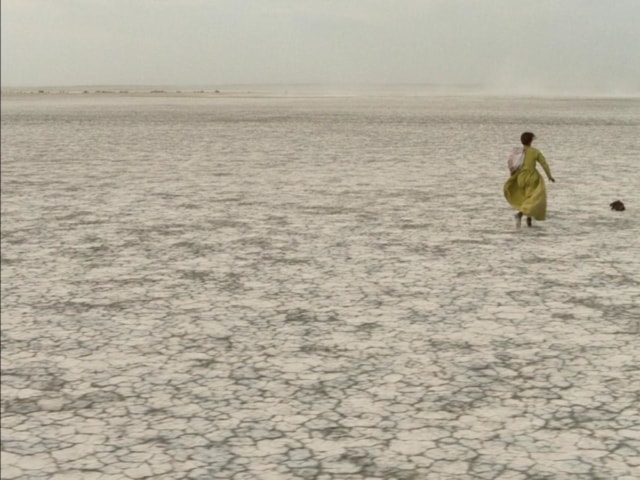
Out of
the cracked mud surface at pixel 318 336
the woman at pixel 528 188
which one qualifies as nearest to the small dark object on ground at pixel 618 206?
the cracked mud surface at pixel 318 336

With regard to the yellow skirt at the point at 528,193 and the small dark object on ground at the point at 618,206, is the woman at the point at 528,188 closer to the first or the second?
the yellow skirt at the point at 528,193

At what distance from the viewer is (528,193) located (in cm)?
1010

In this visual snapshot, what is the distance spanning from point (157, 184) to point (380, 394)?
35.4ft

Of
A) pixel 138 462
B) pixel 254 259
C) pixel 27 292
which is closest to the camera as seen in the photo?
pixel 138 462

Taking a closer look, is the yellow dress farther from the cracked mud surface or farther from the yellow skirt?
the cracked mud surface

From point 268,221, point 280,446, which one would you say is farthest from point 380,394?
point 268,221

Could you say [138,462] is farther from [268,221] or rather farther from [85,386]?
[268,221]

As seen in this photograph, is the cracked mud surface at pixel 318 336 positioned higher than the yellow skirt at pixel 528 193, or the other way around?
the yellow skirt at pixel 528 193

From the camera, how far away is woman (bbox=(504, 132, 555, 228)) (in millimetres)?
9938

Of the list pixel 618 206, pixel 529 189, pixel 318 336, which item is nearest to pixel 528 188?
pixel 529 189

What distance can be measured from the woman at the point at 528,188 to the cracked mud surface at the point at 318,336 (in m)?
0.29

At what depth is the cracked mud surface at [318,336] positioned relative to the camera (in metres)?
4.09

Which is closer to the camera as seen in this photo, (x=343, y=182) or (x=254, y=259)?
(x=254, y=259)

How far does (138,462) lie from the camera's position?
3980 millimetres
